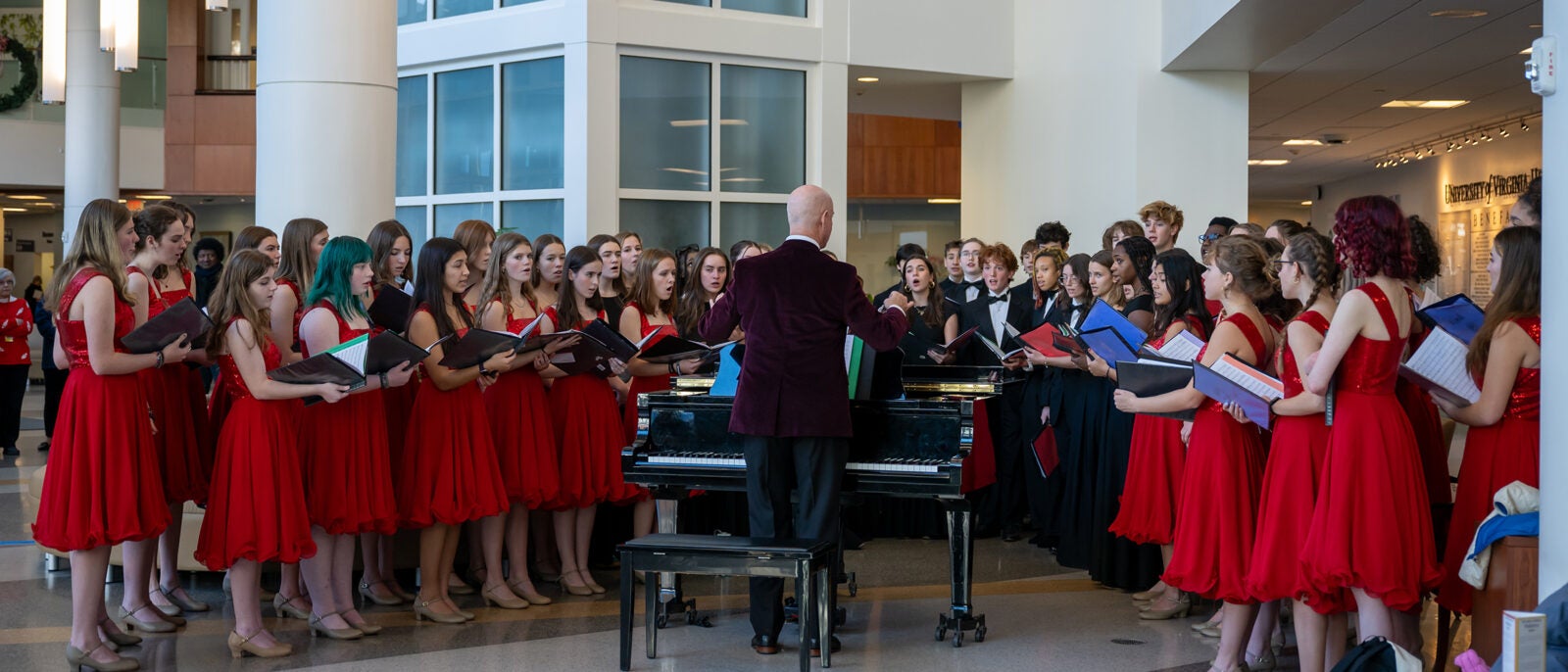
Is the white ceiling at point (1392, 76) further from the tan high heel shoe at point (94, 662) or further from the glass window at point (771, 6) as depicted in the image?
the tan high heel shoe at point (94, 662)

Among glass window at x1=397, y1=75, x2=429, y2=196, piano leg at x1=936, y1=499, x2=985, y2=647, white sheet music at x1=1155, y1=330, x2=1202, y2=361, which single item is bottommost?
piano leg at x1=936, y1=499, x2=985, y2=647

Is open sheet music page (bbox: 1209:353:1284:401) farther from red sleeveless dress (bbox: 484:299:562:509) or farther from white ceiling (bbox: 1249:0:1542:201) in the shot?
white ceiling (bbox: 1249:0:1542:201)

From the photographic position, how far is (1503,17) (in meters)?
7.96

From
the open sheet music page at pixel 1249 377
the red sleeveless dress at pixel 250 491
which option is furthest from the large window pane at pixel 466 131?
the open sheet music page at pixel 1249 377

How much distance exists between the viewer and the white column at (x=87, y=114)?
16453 millimetres

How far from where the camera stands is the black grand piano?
4.88 metres

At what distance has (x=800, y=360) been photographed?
477 cm

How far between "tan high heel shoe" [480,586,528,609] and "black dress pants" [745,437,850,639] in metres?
1.27

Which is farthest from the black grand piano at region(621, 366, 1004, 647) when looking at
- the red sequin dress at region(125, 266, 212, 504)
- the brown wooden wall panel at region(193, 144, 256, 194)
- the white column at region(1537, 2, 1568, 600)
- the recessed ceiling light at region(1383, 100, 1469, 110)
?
the brown wooden wall panel at region(193, 144, 256, 194)

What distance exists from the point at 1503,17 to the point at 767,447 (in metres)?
5.48

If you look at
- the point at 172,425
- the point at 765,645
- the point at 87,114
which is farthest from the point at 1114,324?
the point at 87,114

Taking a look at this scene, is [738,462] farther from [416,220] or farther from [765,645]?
[416,220]

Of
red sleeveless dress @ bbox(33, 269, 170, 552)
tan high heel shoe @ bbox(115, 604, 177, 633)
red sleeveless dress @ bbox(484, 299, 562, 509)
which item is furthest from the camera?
red sleeveless dress @ bbox(484, 299, 562, 509)

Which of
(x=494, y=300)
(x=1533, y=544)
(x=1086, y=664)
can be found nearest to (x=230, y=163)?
(x=494, y=300)
